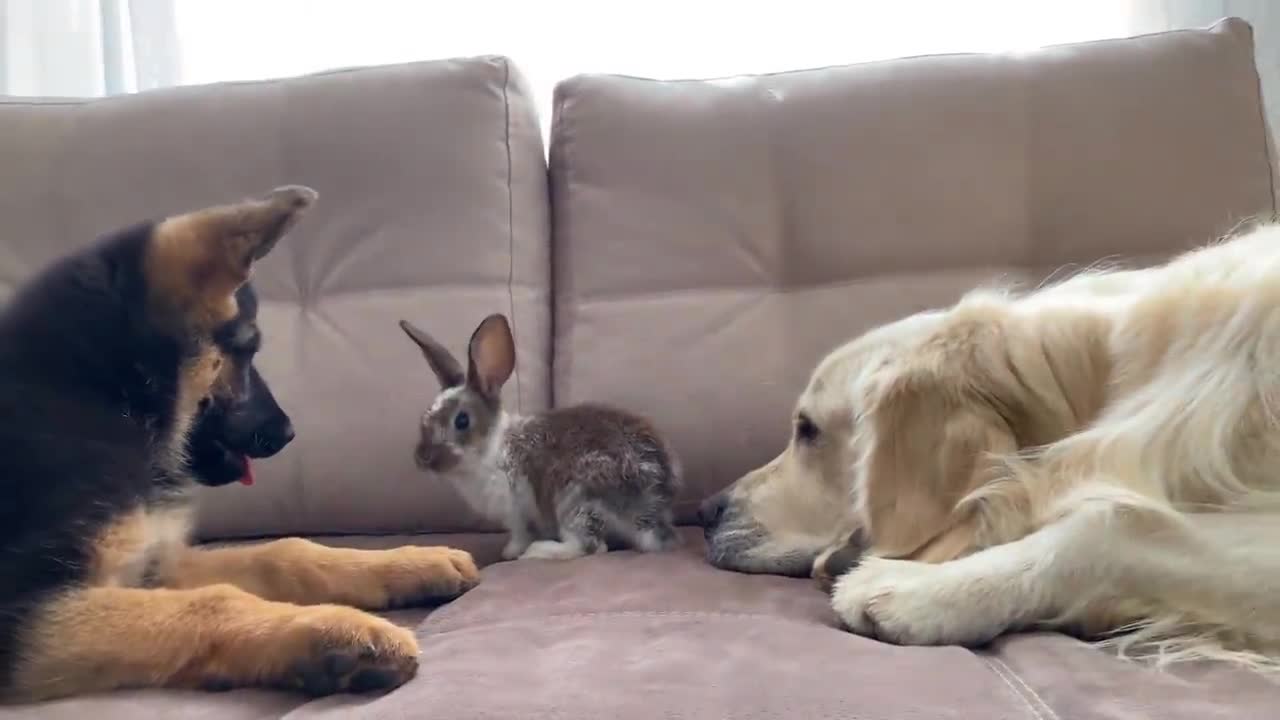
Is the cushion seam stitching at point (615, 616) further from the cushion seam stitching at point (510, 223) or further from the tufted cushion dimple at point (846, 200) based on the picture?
the cushion seam stitching at point (510, 223)

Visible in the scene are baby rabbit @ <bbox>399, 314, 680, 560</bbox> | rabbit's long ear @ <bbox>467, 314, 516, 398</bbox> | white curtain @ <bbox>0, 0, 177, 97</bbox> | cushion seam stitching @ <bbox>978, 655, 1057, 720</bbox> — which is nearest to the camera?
cushion seam stitching @ <bbox>978, 655, 1057, 720</bbox>

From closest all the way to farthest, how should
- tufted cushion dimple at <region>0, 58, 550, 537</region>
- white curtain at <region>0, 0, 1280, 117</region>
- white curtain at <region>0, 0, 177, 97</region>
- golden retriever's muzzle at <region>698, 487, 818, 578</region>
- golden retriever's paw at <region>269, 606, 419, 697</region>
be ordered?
1. golden retriever's paw at <region>269, 606, 419, 697</region>
2. golden retriever's muzzle at <region>698, 487, 818, 578</region>
3. tufted cushion dimple at <region>0, 58, 550, 537</region>
4. white curtain at <region>0, 0, 1280, 117</region>
5. white curtain at <region>0, 0, 177, 97</region>

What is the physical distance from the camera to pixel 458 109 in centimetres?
204

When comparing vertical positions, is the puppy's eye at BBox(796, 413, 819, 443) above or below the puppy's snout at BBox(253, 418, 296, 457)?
below

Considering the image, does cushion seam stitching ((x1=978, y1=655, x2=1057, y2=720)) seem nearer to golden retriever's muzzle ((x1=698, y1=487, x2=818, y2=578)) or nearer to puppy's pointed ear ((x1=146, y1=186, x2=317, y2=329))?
golden retriever's muzzle ((x1=698, y1=487, x2=818, y2=578))

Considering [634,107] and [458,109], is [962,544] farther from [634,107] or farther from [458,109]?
[458,109]

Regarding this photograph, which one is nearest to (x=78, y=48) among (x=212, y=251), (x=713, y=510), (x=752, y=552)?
(x=212, y=251)

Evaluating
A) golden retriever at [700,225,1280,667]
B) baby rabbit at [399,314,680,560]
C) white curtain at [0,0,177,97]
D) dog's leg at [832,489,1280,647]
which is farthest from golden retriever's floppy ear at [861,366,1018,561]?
white curtain at [0,0,177,97]

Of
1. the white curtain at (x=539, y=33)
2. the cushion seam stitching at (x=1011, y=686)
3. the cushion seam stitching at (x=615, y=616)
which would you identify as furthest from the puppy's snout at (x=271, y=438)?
the white curtain at (x=539, y=33)

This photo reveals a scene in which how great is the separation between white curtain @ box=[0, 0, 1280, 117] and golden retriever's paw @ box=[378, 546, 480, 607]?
1433mm

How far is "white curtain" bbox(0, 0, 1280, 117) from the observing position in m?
2.48

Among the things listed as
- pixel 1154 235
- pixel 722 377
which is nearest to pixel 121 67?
pixel 722 377

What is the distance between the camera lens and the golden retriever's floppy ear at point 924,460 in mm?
1258

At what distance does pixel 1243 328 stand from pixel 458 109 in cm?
141
